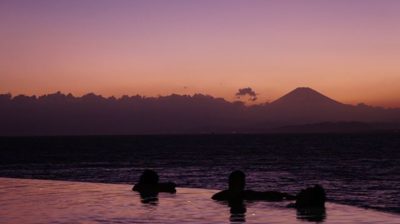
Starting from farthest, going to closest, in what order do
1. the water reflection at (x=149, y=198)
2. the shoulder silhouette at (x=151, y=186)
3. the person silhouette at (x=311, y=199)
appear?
the shoulder silhouette at (x=151, y=186) < the water reflection at (x=149, y=198) < the person silhouette at (x=311, y=199)

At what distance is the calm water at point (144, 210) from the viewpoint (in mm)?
43438

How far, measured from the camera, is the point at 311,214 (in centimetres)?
4681

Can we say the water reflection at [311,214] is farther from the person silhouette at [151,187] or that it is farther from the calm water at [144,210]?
the person silhouette at [151,187]

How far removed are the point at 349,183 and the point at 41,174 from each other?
166 ft

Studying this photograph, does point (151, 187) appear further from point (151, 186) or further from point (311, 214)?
point (311, 214)

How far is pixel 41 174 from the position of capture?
97.3 meters

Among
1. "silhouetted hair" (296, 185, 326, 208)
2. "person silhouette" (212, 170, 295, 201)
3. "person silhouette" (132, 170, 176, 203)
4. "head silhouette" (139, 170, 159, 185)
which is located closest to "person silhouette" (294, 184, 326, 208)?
"silhouetted hair" (296, 185, 326, 208)

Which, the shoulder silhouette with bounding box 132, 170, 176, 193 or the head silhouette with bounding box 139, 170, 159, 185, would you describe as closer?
the shoulder silhouette with bounding box 132, 170, 176, 193

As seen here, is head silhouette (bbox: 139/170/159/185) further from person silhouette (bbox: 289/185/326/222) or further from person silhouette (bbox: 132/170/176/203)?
person silhouette (bbox: 289/185/326/222)

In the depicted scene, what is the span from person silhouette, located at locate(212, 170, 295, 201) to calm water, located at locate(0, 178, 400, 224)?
63.5 inches

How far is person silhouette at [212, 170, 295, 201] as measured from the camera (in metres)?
55.9

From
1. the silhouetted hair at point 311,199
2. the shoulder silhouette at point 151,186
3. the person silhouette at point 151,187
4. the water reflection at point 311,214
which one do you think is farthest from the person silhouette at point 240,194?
the shoulder silhouette at point 151,186

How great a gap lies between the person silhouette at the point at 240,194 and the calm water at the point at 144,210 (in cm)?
161

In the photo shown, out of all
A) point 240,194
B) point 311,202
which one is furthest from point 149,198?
point 311,202
